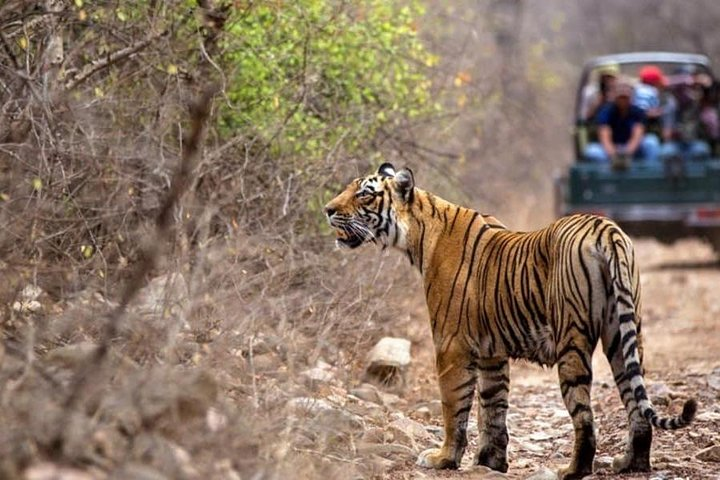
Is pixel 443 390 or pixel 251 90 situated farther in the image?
pixel 251 90

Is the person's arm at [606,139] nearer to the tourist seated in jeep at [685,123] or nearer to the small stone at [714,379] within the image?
the tourist seated in jeep at [685,123]

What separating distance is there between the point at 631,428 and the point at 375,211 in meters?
1.80

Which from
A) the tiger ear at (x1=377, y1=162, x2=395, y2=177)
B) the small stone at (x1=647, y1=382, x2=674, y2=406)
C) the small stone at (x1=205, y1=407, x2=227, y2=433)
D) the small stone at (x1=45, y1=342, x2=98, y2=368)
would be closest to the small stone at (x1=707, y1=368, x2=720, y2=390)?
the small stone at (x1=647, y1=382, x2=674, y2=406)

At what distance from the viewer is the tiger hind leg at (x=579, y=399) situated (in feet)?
21.7

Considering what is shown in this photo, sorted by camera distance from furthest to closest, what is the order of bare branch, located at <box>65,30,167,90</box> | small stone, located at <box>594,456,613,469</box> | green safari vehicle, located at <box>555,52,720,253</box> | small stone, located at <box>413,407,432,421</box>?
green safari vehicle, located at <box>555,52,720,253</box> < bare branch, located at <box>65,30,167,90</box> < small stone, located at <box>413,407,432,421</box> < small stone, located at <box>594,456,613,469</box>

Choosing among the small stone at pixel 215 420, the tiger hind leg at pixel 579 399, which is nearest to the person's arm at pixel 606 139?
the tiger hind leg at pixel 579 399

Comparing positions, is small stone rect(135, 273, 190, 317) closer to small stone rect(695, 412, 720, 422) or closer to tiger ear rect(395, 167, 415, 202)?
tiger ear rect(395, 167, 415, 202)

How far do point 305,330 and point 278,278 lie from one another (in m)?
0.34

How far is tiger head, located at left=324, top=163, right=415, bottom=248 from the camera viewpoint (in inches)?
299

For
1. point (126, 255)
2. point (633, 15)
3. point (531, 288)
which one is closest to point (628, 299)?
point (531, 288)

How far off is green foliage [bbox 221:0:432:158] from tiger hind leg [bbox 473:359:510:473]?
292cm

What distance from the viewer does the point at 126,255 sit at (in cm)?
864

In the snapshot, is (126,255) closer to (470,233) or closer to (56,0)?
(56,0)

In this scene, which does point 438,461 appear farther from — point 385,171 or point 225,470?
point 225,470
